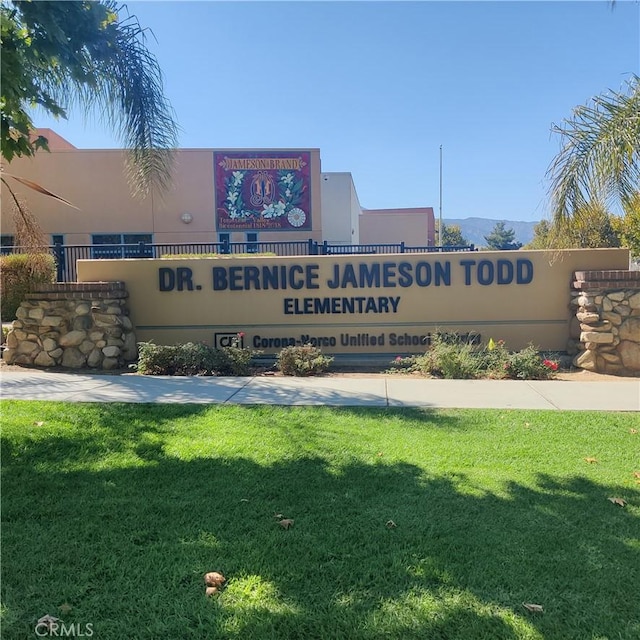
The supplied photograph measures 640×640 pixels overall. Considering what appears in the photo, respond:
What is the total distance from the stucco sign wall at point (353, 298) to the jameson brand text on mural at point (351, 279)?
0.02 metres

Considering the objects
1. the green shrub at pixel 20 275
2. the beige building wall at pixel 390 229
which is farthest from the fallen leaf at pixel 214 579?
the beige building wall at pixel 390 229

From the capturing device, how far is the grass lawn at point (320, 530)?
2.52 m

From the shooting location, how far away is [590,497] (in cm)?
384

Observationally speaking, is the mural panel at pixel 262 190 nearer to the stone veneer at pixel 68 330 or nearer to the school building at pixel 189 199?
the school building at pixel 189 199

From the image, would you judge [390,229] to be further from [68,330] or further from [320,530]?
[320,530]

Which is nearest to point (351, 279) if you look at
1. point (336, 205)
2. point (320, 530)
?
point (320, 530)

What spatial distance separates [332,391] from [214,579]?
189 inches

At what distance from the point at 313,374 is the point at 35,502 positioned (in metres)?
5.81

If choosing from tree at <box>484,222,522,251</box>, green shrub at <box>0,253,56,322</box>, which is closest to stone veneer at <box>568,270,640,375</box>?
green shrub at <box>0,253,56,322</box>

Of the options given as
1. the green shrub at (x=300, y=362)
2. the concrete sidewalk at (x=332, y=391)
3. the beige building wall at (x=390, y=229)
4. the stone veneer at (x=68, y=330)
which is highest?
the beige building wall at (x=390, y=229)

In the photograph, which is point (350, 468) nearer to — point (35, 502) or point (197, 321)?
point (35, 502)

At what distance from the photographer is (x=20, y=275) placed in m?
9.91

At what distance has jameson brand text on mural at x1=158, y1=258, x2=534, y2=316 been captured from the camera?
10.4 metres

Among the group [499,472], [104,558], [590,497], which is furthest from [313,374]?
[104,558]
